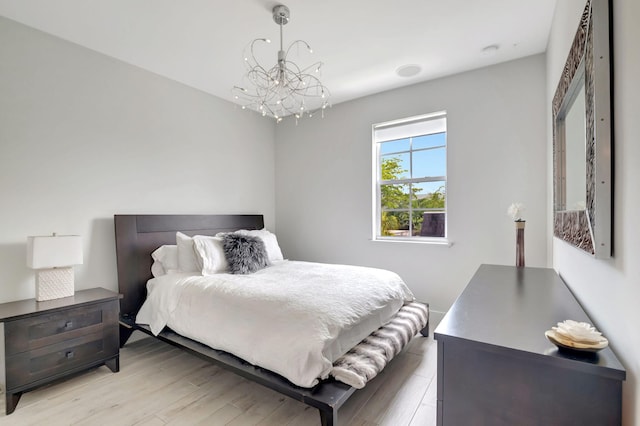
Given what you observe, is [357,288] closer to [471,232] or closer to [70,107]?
[471,232]

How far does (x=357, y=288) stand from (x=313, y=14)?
211cm

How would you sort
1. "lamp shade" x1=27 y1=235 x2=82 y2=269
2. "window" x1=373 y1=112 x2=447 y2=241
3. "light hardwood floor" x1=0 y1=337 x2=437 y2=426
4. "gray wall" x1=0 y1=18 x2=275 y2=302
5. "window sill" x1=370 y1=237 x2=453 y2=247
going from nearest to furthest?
"light hardwood floor" x1=0 y1=337 x2=437 y2=426
"lamp shade" x1=27 y1=235 x2=82 y2=269
"gray wall" x1=0 y1=18 x2=275 y2=302
"window sill" x1=370 y1=237 x2=453 y2=247
"window" x1=373 y1=112 x2=447 y2=241

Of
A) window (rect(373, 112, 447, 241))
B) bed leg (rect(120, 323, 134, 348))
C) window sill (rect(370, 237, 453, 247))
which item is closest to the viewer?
bed leg (rect(120, 323, 134, 348))

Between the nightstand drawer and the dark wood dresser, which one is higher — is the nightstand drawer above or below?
below

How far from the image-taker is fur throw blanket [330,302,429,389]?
5.81ft

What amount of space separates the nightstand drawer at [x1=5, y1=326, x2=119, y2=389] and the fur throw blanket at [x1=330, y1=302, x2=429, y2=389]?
1898 mm

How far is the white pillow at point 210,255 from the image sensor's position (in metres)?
2.89

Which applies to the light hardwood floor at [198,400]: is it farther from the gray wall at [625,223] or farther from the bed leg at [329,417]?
the gray wall at [625,223]

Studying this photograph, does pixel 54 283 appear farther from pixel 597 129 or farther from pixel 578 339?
pixel 597 129

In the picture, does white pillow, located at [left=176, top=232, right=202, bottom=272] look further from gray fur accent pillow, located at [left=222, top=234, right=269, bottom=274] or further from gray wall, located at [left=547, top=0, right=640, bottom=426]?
gray wall, located at [left=547, top=0, right=640, bottom=426]

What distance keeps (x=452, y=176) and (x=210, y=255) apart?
2.66 m

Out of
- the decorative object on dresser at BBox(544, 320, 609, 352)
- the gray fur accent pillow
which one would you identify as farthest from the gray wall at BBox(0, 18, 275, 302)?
the decorative object on dresser at BBox(544, 320, 609, 352)

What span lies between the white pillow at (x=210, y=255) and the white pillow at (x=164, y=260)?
278 mm

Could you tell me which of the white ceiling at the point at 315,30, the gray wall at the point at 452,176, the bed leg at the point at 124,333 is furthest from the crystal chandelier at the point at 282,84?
the bed leg at the point at 124,333
